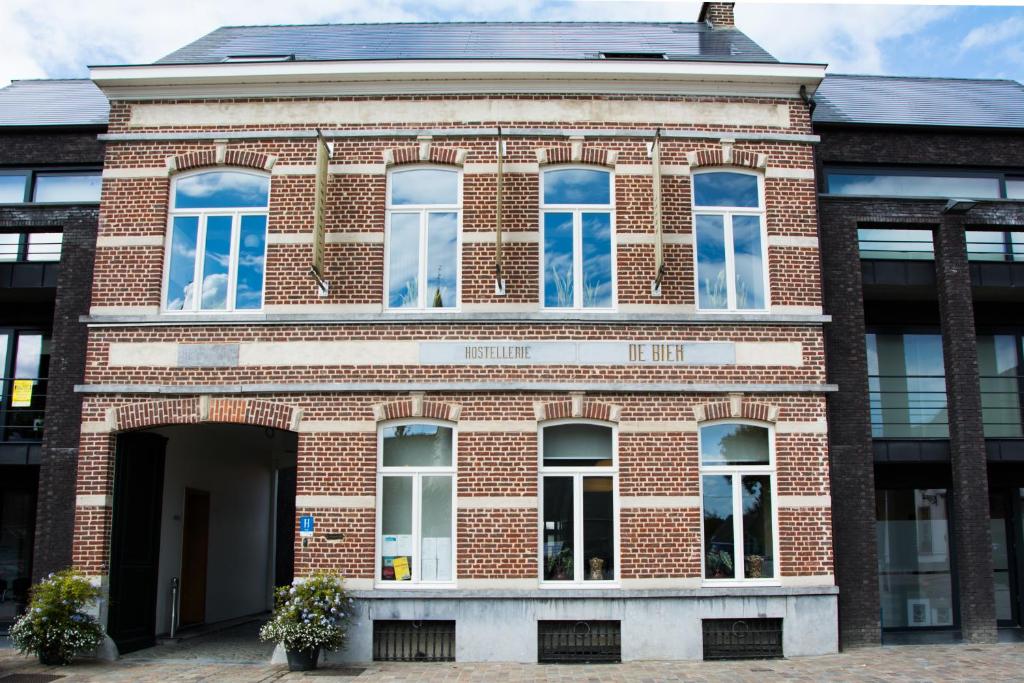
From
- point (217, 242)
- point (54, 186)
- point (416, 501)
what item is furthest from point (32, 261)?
point (416, 501)

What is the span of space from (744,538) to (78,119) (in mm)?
12752

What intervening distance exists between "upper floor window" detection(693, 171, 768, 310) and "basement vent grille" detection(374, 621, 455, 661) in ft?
18.7

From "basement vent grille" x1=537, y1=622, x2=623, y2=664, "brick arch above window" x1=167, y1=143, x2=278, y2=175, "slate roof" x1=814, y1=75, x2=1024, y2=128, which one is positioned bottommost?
"basement vent grille" x1=537, y1=622, x2=623, y2=664

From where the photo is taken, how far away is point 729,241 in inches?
507

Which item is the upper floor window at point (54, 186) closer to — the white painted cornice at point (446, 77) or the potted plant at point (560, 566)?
the white painted cornice at point (446, 77)

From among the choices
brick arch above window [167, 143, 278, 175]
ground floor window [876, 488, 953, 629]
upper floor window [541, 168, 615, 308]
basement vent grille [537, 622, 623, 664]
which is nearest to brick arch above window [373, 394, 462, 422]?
upper floor window [541, 168, 615, 308]

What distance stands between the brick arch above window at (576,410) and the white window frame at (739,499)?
124 centimetres

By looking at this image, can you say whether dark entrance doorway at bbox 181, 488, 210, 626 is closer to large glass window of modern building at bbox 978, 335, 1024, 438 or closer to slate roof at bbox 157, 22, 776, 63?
slate roof at bbox 157, 22, 776, 63

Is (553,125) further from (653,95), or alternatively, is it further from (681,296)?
(681,296)

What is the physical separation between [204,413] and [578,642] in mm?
5879

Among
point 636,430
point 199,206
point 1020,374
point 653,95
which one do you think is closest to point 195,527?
point 199,206

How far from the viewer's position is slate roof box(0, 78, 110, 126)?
49.9ft

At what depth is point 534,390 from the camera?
477 inches

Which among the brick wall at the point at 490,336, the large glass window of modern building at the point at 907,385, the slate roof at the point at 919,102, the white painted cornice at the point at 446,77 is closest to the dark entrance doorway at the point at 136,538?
the brick wall at the point at 490,336
